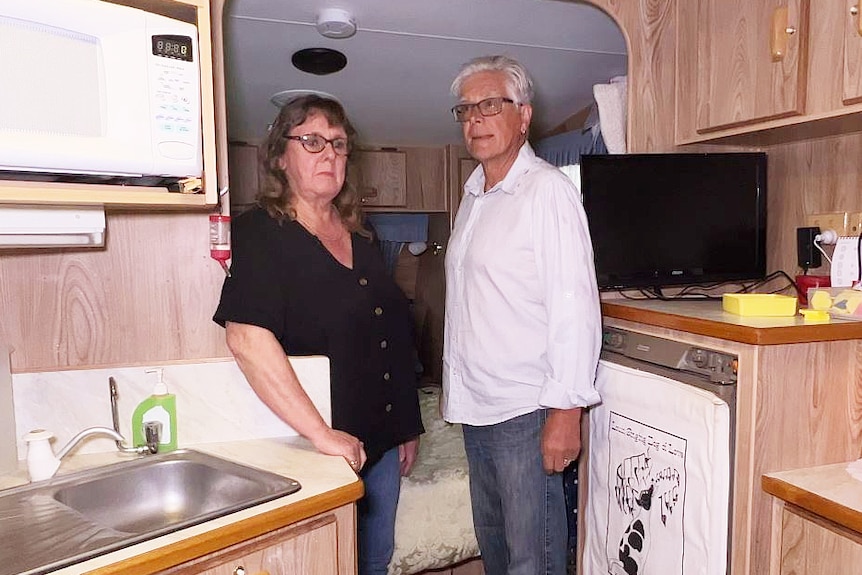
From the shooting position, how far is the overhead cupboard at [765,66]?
4.50ft

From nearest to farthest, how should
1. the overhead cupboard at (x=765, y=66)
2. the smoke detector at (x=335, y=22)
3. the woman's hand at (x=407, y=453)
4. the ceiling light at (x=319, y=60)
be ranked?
the overhead cupboard at (x=765, y=66) → the woman's hand at (x=407, y=453) → the smoke detector at (x=335, y=22) → the ceiling light at (x=319, y=60)

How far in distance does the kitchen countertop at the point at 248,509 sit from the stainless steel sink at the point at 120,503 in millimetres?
22

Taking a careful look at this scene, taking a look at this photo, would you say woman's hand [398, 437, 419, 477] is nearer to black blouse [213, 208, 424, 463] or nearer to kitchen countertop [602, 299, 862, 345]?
black blouse [213, 208, 424, 463]

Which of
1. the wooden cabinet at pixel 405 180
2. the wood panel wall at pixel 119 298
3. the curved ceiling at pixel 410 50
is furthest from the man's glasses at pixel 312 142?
the wooden cabinet at pixel 405 180

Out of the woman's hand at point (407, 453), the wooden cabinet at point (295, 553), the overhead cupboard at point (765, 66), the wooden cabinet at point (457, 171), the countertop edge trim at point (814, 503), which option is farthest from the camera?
the wooden cabinet at point (457, 171)

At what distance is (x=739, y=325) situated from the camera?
1301 mm

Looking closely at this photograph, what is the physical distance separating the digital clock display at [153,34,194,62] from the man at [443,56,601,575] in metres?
0.72

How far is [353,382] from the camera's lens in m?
1.45

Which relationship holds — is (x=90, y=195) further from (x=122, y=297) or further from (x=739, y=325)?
(x=739, y=325)

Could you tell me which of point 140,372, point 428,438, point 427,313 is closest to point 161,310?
point 140,372

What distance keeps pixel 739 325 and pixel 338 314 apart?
2.69 feet

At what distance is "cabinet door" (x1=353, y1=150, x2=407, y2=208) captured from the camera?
3.38 m

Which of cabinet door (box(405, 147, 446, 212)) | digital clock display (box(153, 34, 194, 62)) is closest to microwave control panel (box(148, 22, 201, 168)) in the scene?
digital clock display (box(153, 34, 194, 62))

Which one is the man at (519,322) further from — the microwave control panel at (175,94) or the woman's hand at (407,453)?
the microwave control panel at (175,94)
